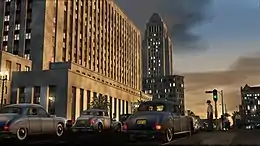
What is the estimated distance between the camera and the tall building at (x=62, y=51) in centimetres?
6519

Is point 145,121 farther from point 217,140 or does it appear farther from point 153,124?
point 217,140

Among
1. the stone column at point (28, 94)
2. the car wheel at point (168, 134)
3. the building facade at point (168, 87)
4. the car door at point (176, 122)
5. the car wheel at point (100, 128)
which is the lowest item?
the car wheel at point (100, 128)

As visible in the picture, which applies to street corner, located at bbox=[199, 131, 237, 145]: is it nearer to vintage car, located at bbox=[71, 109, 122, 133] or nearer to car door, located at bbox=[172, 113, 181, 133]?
car door, located at bbox=[172, 113, 181, 133]

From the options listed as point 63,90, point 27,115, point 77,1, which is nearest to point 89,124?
point 27,115

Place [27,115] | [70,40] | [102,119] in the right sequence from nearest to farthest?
[27,115]
[102,119]
[70,40]

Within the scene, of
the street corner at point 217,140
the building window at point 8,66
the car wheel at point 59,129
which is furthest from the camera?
the building window at point 8,66

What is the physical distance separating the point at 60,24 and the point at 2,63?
19.9 meters

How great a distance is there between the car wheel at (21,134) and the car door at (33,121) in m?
0.26

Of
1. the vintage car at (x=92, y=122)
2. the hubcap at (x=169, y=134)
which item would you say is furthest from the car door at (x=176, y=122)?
the vintage car at (x=92, y=122)

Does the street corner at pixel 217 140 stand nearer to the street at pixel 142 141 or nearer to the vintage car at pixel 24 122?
the street at pixel 142 141

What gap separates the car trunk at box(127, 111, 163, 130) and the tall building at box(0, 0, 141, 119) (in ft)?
176

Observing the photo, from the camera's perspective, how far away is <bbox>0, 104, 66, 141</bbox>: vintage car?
1238 cm

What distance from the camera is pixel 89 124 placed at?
20.1 m

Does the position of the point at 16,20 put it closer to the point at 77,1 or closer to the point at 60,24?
the point at 60,24
